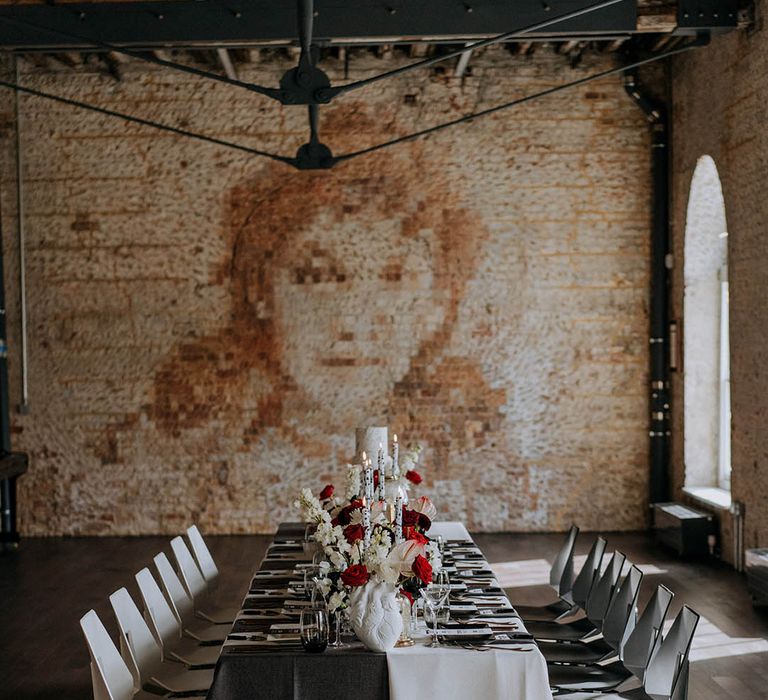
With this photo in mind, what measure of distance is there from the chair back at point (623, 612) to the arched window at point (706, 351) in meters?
5.15

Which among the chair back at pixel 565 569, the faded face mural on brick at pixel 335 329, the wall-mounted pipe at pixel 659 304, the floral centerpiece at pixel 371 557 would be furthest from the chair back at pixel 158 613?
the wall-mounted pipe at pixel 659 304

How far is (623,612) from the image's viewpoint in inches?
187

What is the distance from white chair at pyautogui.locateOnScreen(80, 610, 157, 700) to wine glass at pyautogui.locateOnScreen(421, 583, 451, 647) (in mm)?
1281

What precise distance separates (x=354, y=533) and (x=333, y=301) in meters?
6.14

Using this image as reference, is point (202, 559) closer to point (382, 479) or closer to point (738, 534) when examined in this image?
point (382, 479)

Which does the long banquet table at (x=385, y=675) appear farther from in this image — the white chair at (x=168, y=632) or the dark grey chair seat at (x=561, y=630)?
the dark grey chair seat at (x=561, y=630)

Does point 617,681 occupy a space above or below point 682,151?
below

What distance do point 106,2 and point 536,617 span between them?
5938mm

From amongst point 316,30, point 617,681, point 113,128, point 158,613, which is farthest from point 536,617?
point 113,128

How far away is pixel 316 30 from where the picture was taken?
7.85 metres

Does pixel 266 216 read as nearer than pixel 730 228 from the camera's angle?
No

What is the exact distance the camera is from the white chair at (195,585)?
541 centimetres

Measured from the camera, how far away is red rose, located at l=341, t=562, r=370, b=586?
12.7 ft

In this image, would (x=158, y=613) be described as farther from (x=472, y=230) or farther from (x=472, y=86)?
(x=472, y=86)
